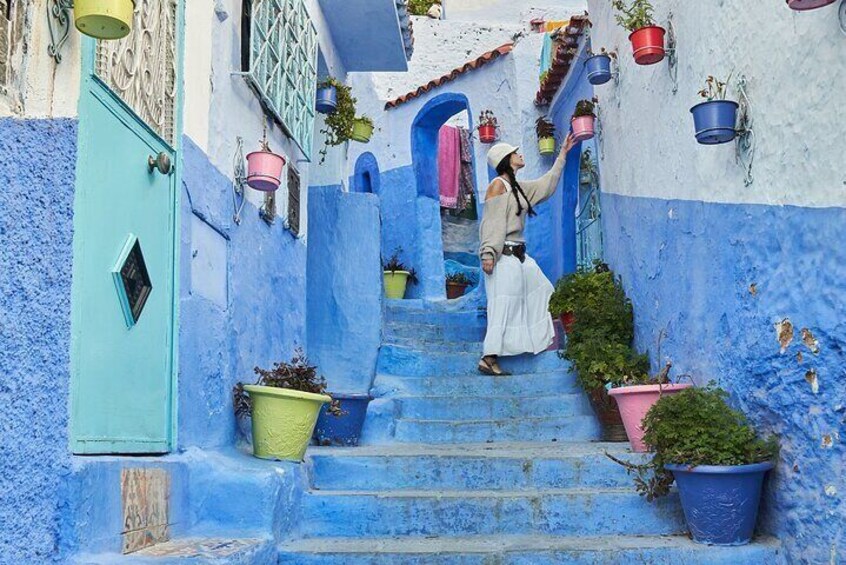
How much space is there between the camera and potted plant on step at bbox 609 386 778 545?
4012mm

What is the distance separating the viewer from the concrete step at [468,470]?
5000mm

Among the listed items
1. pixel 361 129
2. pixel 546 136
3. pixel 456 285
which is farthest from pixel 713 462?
pixel 456 285

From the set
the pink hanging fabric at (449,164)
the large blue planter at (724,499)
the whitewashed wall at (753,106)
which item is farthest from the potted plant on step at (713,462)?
the pink hanging fabric at (449,164)

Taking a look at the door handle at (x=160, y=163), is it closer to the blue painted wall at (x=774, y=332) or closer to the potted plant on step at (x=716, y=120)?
the potted plant on step at (x=716, y=120)

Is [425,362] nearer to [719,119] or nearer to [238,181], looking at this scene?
[238,181]

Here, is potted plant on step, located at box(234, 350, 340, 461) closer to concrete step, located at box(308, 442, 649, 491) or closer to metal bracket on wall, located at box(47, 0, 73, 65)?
concrete step, located at box(308, 442, 649, 491)

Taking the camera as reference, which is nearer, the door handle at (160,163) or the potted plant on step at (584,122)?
the door handle at (160,163)

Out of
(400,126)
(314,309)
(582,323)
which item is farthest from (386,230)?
(582,323)

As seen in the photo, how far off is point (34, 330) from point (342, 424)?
3.79 metres

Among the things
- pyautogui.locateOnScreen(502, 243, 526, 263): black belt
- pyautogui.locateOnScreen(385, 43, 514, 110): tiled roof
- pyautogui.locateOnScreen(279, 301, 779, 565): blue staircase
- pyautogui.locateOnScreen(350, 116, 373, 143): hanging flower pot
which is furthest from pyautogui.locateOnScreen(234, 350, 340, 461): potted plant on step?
pyautogui.locateOnScreen(385, 43, 514, 110): tiled roof

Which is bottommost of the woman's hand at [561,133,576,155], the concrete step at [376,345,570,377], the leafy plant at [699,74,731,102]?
the concrete step at [376,345,570,377]

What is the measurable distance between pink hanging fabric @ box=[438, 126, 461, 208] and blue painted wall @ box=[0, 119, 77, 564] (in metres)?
13.1

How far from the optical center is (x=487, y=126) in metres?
11.3

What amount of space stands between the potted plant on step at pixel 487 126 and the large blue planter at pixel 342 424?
5875mm
